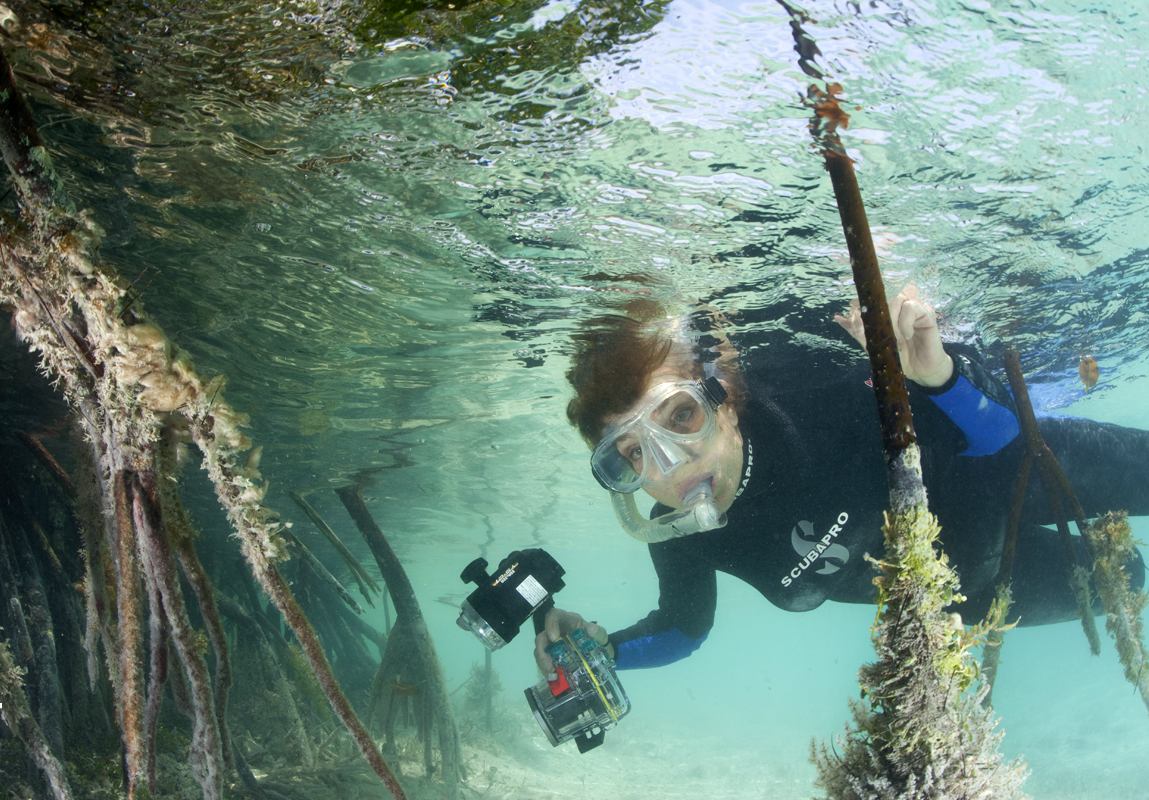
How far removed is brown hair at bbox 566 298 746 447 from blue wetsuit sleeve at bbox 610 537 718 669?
4.58ft

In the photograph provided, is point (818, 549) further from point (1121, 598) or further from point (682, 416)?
point (1121, 598)

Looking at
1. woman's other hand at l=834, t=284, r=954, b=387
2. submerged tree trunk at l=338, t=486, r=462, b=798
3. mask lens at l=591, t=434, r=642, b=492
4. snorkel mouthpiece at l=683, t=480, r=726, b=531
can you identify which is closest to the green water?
woman's other hand at l=834, t=284, r=954, b=387

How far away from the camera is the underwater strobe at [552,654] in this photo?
457cm

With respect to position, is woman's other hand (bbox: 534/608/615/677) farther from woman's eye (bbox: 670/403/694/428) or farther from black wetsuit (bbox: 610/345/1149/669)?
woman's eye (bbox: 670/403/694/428)

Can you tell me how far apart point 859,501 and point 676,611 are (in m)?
2.09

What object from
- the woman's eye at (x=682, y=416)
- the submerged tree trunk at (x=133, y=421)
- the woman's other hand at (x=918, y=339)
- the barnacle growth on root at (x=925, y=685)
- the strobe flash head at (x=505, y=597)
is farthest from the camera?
the woman's eye at (x=682, y=416)

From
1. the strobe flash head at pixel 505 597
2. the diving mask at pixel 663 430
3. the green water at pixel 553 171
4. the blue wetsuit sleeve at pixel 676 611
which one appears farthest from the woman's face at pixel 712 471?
the green water at pixel 553 171

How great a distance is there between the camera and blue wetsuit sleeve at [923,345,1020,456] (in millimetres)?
4328

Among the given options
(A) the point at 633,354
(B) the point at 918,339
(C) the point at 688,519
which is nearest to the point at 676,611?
(C) the point at 688,519

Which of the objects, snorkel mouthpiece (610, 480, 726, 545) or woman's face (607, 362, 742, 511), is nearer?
snorkel mouthpiece (610, 480, 726, 545)

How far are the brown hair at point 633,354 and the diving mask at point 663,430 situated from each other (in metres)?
0.25

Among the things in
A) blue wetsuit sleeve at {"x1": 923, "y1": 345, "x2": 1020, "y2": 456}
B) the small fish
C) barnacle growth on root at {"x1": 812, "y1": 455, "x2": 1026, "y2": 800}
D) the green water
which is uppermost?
the small fish

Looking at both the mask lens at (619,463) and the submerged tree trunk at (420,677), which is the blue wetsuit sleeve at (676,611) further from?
the submerged tree trunk at (420,677)

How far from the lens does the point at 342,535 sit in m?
23.9
